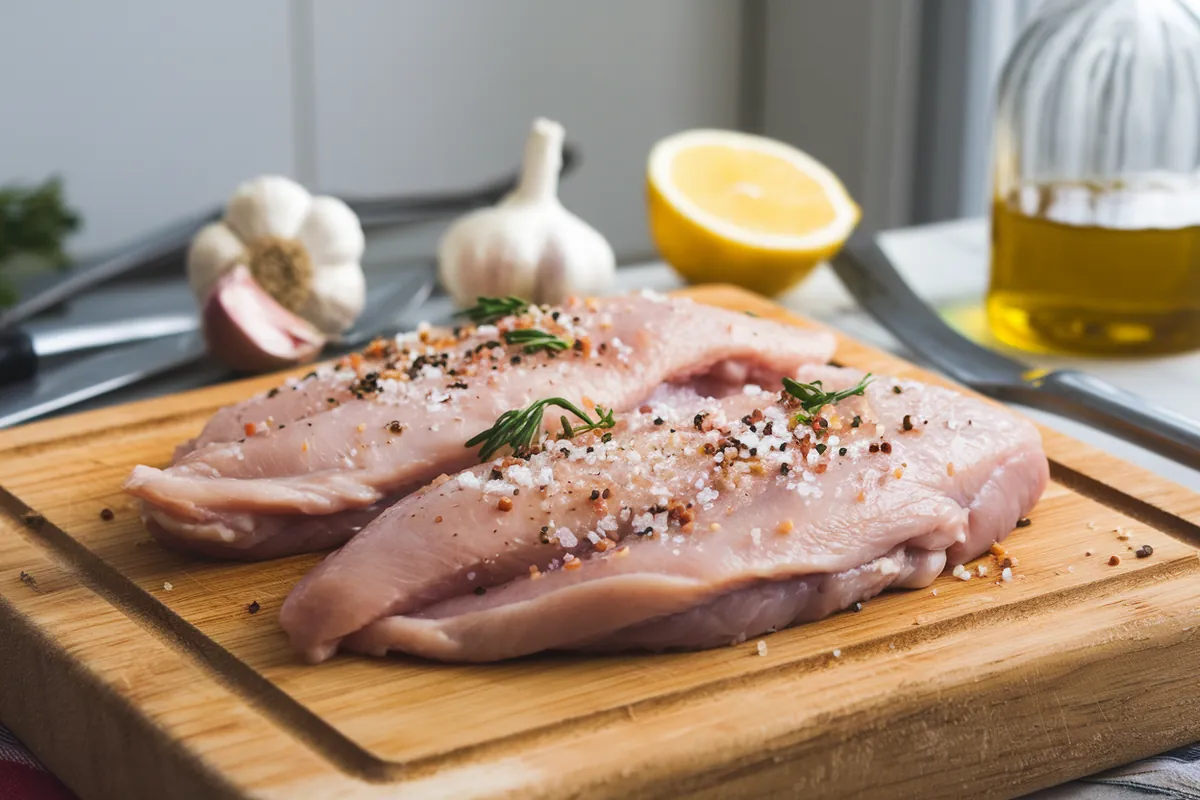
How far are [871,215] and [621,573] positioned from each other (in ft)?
13.2

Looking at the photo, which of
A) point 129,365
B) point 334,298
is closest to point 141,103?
point 334,298

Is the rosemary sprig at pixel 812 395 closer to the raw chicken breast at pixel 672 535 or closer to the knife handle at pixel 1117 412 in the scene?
the raw chicken breast at pixel 672 535

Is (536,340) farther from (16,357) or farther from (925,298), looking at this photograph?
(925,298)

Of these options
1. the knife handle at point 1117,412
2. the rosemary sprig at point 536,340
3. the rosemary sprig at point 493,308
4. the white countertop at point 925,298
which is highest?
the rosemary sprig at point 536,340

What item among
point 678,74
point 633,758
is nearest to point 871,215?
point 678,74

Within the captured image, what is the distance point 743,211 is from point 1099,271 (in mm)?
838

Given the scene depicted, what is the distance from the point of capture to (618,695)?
1.58 meters

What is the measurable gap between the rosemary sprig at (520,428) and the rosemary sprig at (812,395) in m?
0.26

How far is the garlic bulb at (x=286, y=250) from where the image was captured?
2938mm

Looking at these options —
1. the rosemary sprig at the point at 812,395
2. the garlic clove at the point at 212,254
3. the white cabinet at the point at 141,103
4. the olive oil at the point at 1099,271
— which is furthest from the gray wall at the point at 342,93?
the rosemary sprig at the point at 812,395

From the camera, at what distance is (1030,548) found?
1943 mm

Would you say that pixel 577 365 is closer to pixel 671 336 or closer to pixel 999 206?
pixel 671 336

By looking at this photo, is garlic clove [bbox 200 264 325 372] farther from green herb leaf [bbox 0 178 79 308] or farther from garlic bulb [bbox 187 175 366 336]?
green herb leaf [bbox 0 178 79 308]

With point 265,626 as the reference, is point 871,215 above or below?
below
